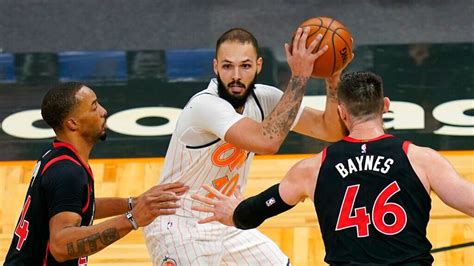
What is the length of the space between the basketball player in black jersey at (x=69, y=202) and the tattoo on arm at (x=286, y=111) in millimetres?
704

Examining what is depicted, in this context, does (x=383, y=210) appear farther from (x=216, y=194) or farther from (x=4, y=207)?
(x=4, y=207)

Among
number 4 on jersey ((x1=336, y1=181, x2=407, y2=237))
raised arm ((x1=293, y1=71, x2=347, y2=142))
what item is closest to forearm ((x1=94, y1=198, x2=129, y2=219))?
raised arm ((x1=293, y1=71, x2=347, y2=142))

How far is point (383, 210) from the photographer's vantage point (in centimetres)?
542

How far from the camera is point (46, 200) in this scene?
6.12 m

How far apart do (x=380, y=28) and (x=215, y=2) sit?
6.73 feet

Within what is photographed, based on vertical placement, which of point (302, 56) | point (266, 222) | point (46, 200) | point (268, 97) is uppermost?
point (302, 56)

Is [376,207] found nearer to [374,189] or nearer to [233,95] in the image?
[374,189]

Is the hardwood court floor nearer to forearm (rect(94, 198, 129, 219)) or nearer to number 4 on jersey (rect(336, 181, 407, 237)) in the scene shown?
forearm (rect(94, 198, 129, 219))

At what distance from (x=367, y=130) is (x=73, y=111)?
1.86 m

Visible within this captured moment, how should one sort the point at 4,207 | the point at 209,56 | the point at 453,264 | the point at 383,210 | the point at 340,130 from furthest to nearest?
the point at 209,56
the point at 4,207
the point at 453,264
the point at 340,130
the point at 383,210

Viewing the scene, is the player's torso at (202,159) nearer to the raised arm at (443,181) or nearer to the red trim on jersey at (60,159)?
the red trim on jersey at (60,159)

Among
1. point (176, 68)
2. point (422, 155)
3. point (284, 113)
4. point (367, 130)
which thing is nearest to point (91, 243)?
point (284, 113)

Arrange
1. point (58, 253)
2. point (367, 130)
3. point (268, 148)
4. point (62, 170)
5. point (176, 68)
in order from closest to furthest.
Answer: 1. point (367, 130)
2. point (58, 253)
3. point (62, 170)
4. point (268, 148)
5. point (176, 68)

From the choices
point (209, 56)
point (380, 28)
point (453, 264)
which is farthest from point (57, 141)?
point (380, 28)
